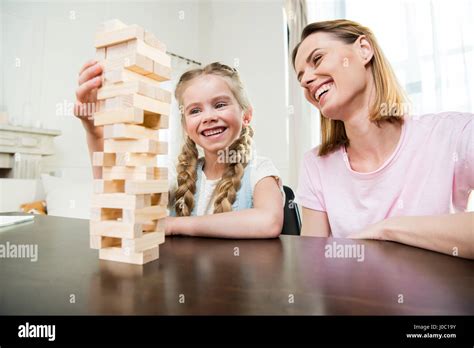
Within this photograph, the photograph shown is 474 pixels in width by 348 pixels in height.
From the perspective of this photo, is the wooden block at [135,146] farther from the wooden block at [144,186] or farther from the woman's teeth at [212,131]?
the woman's teeth at [212,131]

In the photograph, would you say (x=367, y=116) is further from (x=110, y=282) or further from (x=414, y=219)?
(x=110, y=282)

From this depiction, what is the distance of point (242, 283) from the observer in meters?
0.39

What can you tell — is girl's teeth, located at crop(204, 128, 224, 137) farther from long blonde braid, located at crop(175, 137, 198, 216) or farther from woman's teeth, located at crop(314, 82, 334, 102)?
woman's teeth, located at crop(314, 82, 334, 102)

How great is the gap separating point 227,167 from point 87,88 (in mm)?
861

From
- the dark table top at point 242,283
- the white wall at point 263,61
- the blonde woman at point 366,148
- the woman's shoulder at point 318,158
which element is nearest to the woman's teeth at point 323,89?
the blonde woman at point 366,148

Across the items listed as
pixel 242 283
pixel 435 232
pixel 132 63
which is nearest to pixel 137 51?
pixel 132 63

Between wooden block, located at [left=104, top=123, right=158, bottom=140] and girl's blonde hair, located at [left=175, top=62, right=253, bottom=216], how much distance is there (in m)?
0.72

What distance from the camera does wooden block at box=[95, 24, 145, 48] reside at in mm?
501

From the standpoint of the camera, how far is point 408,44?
229 centimetres

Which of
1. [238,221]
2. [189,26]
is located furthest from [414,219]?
[189,26]

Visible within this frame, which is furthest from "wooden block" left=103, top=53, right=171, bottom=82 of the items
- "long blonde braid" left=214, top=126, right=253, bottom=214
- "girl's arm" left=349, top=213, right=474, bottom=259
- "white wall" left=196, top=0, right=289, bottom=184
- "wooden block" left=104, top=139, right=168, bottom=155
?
"white wall" left=196, top=0, right=289, bottom=184

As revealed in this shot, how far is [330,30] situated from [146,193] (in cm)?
106

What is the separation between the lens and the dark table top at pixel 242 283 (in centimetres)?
32

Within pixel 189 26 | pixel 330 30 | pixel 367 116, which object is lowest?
pixel 367 116
